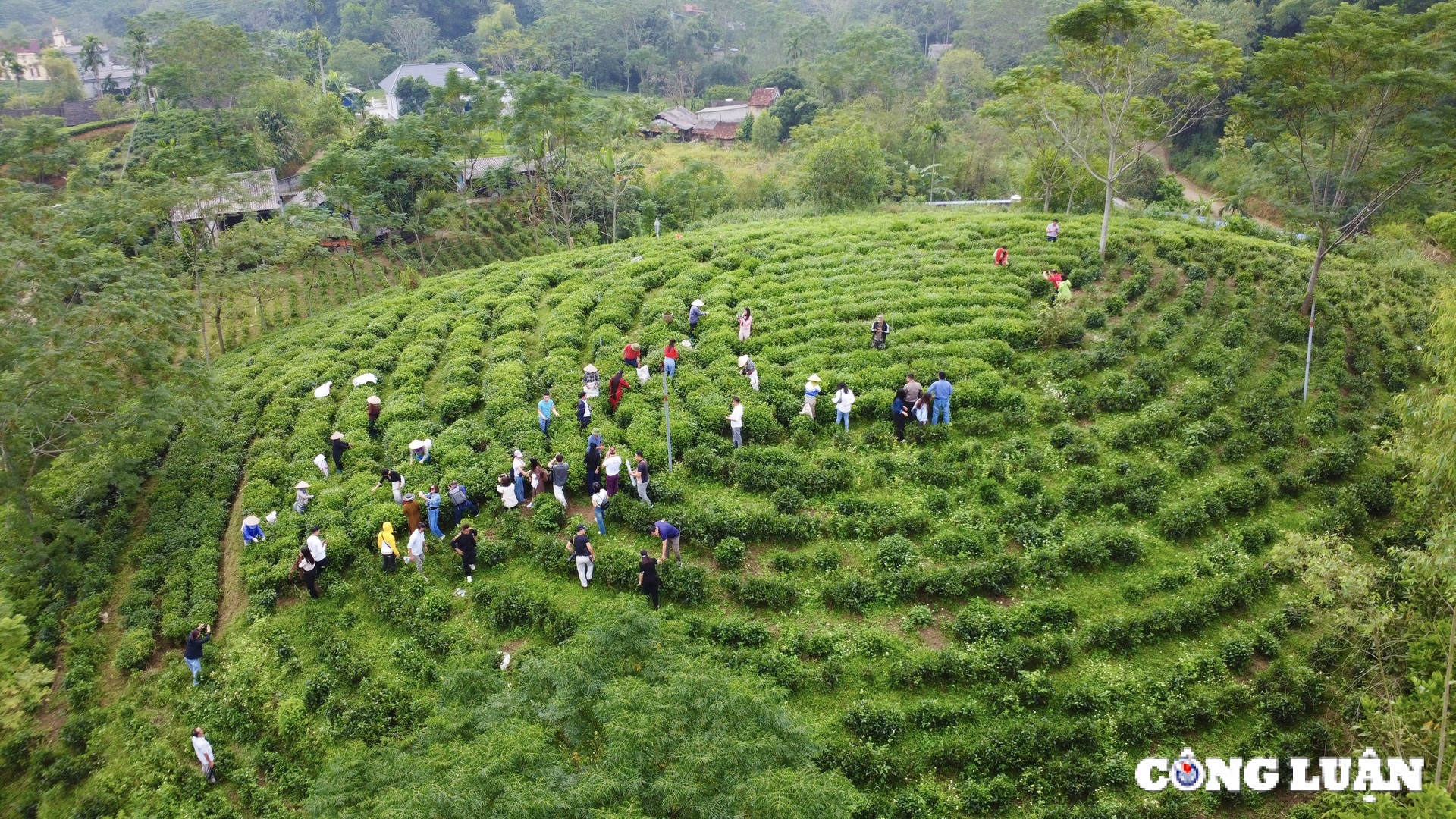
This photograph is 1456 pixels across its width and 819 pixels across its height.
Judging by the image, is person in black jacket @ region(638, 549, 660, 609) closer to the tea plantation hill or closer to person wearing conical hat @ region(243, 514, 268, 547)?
the tea plantation hill

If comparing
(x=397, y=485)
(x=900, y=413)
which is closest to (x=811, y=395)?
(x=900, y=413)

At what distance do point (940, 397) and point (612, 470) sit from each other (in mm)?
8080

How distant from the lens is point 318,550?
60.5 feet

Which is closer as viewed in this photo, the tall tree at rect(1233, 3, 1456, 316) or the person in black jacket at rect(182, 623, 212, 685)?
the person in black jacket at rect(182, 623, 212, 685)

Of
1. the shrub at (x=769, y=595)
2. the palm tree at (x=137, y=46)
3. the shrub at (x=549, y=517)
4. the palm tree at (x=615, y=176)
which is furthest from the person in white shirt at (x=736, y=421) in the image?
the palm tree at (x=137, y=46)

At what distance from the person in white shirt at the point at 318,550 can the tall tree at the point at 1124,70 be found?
23.9 meters

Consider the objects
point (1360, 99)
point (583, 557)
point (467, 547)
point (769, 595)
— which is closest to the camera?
point (769, 595)

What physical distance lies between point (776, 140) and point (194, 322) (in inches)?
2025

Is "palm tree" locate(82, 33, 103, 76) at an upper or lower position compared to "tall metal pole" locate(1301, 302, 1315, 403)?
upper

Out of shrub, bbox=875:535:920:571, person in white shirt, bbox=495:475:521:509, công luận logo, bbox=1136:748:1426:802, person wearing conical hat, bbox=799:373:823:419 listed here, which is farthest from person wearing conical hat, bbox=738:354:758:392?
công luận logo, bbox=1136:748:1426:802

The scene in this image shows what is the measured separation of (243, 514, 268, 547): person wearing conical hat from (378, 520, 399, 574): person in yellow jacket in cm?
377

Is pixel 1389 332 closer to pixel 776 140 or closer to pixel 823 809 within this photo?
pixel 823 809

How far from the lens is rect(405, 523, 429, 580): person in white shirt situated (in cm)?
1817

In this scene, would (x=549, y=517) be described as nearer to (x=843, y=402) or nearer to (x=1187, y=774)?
(x=843, y=402)
